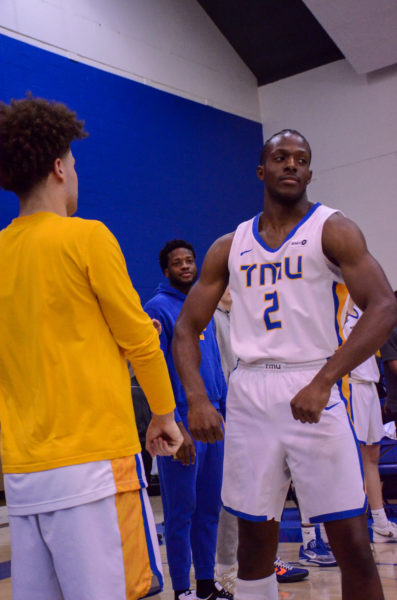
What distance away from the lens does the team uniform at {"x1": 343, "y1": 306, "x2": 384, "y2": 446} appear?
Result: 441cm

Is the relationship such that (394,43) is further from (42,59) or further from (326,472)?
(326,472)

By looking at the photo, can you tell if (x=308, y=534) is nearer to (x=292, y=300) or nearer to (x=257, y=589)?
(x=257, y=589)

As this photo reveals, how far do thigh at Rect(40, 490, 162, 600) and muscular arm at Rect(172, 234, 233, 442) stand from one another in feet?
2.22

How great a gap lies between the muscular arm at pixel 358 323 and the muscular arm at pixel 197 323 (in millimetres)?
362

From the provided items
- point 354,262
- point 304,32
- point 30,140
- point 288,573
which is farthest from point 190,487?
point 304,32

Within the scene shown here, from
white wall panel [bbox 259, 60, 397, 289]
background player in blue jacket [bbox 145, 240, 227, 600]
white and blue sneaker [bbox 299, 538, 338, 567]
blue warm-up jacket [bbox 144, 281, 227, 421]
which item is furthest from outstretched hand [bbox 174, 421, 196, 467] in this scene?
white wall panel [bbox 259, 60, 397, 289]

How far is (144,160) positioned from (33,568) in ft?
21.6

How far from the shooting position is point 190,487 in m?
3.16

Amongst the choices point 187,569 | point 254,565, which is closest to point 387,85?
point 187,569

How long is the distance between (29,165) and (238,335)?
93cm

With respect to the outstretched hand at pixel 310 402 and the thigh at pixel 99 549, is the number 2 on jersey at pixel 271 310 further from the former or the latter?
the thigh at pixel 99 549

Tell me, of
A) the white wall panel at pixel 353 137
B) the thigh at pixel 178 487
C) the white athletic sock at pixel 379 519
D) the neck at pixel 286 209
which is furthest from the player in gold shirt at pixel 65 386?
the white wall panel at pixel 353 137

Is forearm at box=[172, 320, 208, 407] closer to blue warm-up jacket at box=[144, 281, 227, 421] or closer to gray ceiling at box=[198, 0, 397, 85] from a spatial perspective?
blue warm-up jacket at box=[144, 281, 227, 421]

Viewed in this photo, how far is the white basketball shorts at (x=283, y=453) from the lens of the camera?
2.04 metres
